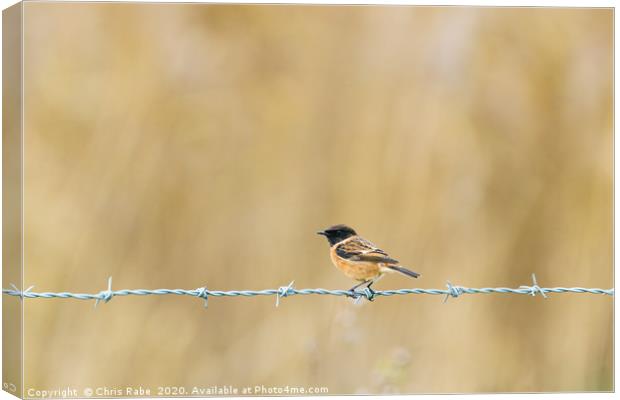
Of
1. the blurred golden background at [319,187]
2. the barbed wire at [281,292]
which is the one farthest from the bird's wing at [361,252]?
the blurred golden background at [319,187]

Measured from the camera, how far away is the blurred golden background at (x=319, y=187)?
6277mm

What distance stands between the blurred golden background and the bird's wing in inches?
27.6

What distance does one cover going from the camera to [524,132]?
23.7 feet

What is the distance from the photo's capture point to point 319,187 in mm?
7020

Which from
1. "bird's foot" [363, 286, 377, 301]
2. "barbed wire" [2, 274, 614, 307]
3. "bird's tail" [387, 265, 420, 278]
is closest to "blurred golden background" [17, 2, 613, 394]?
"bird's foot" [363, 286, 377, 301]

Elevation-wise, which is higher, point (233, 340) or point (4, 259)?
point (4, 259)

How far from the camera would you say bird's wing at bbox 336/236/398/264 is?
548 centimetres

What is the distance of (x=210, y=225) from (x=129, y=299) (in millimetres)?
781

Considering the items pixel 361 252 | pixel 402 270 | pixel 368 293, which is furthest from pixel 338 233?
pixel 402 270

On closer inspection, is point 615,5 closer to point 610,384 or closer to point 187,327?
point 610,384

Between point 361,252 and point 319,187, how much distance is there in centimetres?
156

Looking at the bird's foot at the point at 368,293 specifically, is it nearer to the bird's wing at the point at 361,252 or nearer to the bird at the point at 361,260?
the bird at the point at 361,260

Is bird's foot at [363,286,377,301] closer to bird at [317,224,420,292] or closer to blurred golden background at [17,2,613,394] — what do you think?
bird at [317,224,420,292]

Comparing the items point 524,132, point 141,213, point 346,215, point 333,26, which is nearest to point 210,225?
point 141,213
